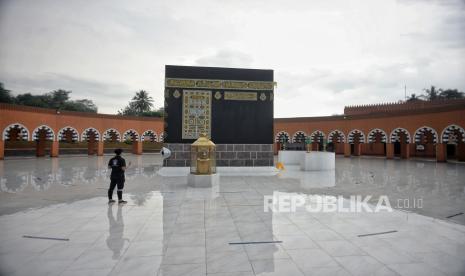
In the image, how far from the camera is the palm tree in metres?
50.2

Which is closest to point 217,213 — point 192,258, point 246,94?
point 192,258

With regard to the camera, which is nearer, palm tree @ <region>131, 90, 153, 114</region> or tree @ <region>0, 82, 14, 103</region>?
tree @ <region>0, 82, 14, 103</region>

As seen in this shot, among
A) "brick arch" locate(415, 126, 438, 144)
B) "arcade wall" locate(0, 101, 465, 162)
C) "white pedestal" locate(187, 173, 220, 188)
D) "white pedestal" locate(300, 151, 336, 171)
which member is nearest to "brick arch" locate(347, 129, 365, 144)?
"arcade wall" locate(0, 101, 465, 162)

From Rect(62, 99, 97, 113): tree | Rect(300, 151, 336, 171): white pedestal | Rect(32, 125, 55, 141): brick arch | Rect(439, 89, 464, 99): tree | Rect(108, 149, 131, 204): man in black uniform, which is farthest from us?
Rect(62, 99, 97, 113): tree

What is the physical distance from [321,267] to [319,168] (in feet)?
39.2

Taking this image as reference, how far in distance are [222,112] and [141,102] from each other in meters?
41.9

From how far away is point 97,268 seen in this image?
3143 millimetres

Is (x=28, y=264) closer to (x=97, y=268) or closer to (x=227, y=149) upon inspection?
(x=97, y=268)

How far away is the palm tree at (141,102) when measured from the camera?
50.2 metres

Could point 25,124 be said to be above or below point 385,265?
above

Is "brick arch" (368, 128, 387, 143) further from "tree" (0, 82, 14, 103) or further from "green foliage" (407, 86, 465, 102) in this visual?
"tree" (0, 82, 14, 103)

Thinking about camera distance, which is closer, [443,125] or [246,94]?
[246,94]

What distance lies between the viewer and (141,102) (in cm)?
5028

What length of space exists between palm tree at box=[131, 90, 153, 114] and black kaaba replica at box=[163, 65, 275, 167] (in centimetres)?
4047
